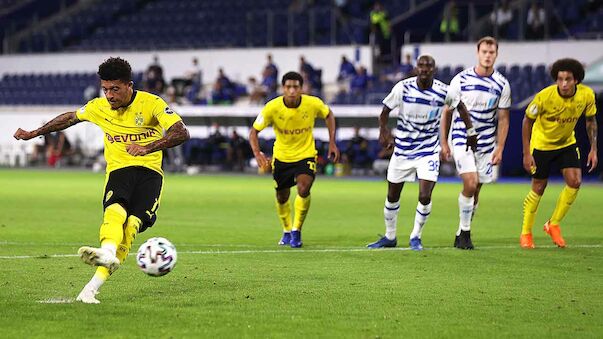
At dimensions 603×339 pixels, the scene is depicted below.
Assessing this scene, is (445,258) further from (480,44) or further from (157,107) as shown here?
(157,107)

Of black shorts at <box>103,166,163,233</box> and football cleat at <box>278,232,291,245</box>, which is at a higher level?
black shorts at <box>103,166,163,233</box>

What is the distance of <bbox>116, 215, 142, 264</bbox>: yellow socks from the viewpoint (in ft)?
31.2

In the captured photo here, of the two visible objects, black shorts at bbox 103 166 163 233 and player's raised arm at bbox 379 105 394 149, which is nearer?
black shorts at bbox 103 166 163 233

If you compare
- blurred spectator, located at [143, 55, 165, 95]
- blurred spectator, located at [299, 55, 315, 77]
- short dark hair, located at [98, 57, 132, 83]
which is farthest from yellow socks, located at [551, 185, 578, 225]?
blurred spectator, located at [143, 55, 165, 95]

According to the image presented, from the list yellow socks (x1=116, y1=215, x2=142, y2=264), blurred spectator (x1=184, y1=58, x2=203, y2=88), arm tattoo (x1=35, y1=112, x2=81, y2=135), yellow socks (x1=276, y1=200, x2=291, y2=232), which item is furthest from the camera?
blurred spectator (x1=184, y1=58, x2=203, y2=88)

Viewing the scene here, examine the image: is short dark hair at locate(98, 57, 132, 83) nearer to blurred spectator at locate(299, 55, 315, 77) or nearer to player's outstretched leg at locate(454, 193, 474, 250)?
player's outstretched leg at locate(454, 193, 474, 250)

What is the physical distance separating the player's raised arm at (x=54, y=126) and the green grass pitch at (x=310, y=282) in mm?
1311

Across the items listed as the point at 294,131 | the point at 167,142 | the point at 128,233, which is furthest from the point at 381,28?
the point at 167,142

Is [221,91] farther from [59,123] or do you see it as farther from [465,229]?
[59,123]

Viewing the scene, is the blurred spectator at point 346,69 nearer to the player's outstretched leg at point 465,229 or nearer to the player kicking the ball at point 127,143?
the player's outstretched leg at point 465,229

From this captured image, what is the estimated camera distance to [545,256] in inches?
522

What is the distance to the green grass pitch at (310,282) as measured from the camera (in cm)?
805

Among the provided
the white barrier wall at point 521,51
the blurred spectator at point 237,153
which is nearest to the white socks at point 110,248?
the white barrier wall at point 521,51

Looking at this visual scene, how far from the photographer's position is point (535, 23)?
3800 cm
